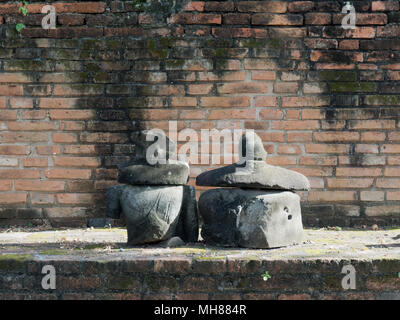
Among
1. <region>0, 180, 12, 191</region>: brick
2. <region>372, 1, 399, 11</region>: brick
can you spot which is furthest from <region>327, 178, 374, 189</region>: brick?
<region>0, 180, 12, 191</region>: brick

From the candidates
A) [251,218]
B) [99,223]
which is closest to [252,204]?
[251,218]

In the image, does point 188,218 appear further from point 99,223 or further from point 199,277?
point 99,223

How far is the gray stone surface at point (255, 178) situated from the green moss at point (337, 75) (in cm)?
158

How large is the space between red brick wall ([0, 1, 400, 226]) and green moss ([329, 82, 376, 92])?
0.01 meters

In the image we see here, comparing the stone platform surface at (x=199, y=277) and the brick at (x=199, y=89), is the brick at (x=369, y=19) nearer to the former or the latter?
the brick at (x=199, y=89)

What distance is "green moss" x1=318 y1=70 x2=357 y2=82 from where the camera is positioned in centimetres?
489

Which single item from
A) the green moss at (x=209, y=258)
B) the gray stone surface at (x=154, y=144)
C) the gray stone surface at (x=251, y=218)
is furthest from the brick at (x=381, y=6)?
the green moss at (x=209, y=258)

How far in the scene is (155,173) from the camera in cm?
360

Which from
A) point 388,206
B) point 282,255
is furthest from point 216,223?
point 388,206

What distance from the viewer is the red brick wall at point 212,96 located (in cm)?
489

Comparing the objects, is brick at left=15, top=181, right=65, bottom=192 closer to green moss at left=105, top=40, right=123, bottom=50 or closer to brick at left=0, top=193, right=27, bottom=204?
brick at left=0, top=193, right=27, bottom=204

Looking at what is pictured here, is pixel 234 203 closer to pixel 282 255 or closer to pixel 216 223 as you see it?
pixel 216 223

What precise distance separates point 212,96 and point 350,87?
1411mm

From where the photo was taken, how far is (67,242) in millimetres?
3910
